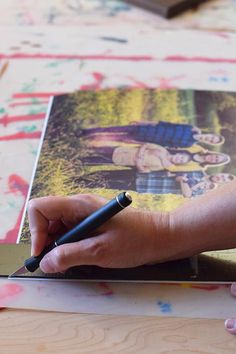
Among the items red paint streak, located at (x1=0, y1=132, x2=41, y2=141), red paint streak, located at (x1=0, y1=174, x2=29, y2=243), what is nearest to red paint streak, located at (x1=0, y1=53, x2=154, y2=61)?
red paint streak, located at (x1=0, y1=132, x2=41, y2=141)

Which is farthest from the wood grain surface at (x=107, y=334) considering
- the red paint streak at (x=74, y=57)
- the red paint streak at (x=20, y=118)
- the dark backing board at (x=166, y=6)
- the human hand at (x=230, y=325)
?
the dark backing board at (x=166, y=6)

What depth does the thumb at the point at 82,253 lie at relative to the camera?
0.61 m

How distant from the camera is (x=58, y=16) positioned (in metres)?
1.19

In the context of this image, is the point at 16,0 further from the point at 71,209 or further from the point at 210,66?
the point at 71,209

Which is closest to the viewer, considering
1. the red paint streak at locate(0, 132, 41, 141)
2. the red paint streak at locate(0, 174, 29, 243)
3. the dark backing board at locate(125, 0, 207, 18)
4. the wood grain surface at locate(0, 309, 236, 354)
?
the wood grain surface at locate(0, 309, 236, 354)

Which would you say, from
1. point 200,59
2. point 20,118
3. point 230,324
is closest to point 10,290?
point 230,324

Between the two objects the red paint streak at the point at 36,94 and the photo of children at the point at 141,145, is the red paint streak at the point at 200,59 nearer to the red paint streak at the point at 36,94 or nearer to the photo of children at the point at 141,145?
the photo of children at the point at 141,145

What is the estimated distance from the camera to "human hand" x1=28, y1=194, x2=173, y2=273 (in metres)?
0.61

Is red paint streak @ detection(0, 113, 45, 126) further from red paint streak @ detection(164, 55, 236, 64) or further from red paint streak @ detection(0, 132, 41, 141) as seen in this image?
red paint streak @ detection(164, 55, 236, 64)

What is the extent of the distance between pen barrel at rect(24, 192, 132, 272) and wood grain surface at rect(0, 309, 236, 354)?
0.06 meters

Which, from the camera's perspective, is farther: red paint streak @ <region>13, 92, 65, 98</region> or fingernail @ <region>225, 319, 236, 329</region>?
red paint streak @ <region>13, 92, 65, 98</region>

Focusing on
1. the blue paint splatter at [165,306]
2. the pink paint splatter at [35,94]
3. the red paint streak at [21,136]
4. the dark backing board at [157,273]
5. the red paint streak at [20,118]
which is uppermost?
the pink paint splatter at [35,94]

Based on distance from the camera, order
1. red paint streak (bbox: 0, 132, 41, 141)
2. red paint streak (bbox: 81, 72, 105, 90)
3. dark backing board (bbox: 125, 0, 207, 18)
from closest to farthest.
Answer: red paint streak (bbox: 0, 132, 41, 141) < red paint streak (bbox: 81, 72, 105, 90) < dark backing board (bbox: 125, 0, 207, 18)

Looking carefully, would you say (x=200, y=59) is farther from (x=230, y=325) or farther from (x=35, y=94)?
(x=230, y=325)
